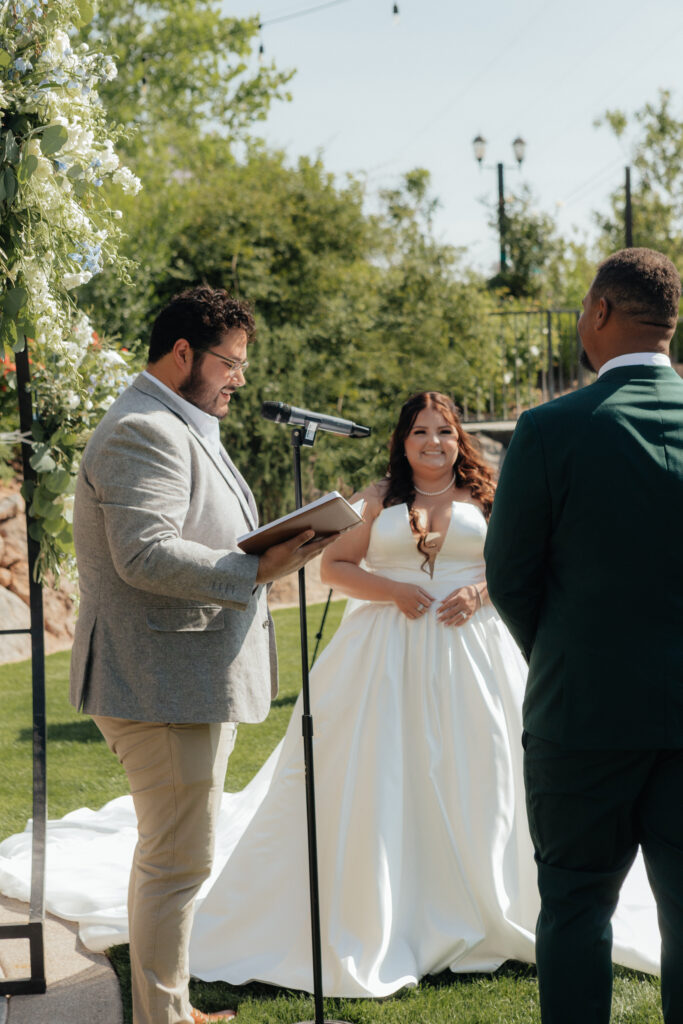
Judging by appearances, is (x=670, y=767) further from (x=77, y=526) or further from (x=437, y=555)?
(x=437, y=555)

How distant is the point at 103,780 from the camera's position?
589 cm

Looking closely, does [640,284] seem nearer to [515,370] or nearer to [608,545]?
[608,545]

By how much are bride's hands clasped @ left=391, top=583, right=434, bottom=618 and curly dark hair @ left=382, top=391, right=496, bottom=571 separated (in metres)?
0.38

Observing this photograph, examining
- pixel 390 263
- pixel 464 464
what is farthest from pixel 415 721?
pixel 390 263

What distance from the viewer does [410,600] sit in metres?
3.86

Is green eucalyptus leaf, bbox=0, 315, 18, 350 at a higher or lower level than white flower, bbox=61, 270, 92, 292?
lower

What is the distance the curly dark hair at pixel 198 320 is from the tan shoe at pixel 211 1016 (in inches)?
74.6

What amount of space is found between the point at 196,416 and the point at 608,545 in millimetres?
1226

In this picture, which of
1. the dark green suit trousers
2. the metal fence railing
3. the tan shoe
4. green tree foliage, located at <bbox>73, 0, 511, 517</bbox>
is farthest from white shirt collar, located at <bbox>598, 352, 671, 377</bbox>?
the metal fence railing

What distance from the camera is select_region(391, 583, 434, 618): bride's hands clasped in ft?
12.7

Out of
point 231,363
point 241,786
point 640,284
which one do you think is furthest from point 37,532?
point 241,786

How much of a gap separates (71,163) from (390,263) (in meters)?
9.76

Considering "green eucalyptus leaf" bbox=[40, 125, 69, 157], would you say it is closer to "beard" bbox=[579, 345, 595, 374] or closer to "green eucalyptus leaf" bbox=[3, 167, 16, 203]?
"green eucalyptus leaf" bbox=[3, 167, 16, 203]

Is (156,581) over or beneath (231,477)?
beneath
